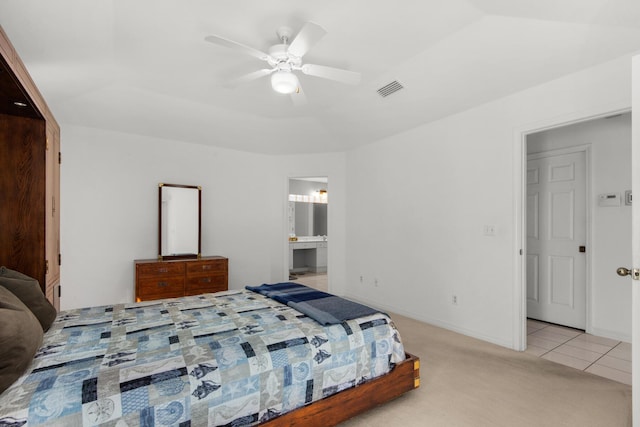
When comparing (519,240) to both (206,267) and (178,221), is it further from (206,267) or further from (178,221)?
(178,221)

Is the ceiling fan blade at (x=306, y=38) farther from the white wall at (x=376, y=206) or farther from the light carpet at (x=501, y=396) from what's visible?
the light carpet at (x=501, y=396)

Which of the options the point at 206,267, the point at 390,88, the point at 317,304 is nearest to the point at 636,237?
the point at 317,304

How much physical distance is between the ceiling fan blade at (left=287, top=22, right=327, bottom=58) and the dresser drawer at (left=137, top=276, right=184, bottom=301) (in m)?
3.25

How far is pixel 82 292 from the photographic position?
13.1 feet

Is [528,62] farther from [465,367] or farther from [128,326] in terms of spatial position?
[128,326]

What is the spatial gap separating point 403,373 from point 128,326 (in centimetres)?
181

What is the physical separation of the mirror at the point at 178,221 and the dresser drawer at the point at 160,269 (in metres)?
0.30

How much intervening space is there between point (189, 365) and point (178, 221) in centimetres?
340

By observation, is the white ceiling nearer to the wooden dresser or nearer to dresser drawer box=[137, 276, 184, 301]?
the wooden dresser

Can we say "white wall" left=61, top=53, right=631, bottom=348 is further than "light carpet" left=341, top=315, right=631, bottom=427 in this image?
Yes

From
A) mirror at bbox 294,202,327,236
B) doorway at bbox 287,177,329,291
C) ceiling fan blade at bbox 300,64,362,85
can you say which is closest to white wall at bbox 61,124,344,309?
doorway at bbox 287,177,329,291

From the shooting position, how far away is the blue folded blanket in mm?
2160

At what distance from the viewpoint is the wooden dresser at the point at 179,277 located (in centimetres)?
400

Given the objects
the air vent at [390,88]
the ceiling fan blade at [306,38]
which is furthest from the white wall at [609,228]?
the ceiling fan blade at [306,38]
